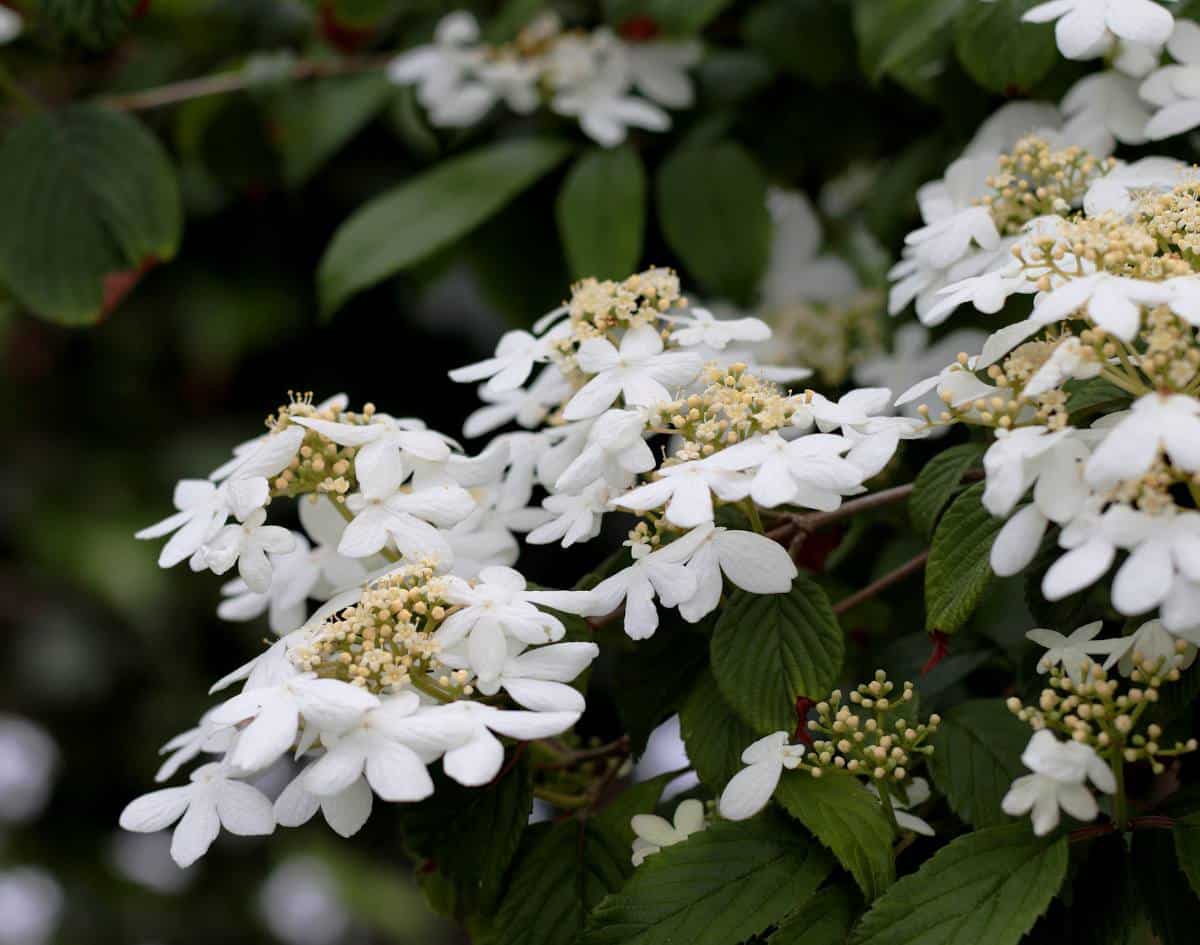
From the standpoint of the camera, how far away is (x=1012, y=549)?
0.54 metres

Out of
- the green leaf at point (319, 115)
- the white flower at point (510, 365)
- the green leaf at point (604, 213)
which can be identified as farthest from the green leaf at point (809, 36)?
the white flower at point (510, 365)

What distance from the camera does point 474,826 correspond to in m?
0.67

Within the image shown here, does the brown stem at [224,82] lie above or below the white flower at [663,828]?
above

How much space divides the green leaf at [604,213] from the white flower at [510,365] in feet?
0.74

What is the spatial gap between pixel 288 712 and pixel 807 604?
0.25 metres

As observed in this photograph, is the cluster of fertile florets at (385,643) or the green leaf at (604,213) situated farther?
the green leaf at (604,213)

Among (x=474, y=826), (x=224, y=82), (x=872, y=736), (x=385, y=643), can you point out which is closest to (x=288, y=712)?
(x=385, y=643)

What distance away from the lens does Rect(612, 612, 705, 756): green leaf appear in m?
0.68

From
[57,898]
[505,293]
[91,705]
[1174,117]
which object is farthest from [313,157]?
[57,898]

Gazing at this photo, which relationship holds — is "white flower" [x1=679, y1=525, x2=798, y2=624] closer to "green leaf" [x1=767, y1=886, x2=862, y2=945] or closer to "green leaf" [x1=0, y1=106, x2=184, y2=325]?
"green leaf" [x1=767, y1=886, x2=862, y2=945]

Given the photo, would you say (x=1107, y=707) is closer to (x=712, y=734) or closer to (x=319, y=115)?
(x=712, y=734)

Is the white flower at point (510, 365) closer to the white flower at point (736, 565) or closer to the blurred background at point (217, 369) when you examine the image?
the white flower at point (736, 565)

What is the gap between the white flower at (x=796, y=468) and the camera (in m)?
0.57

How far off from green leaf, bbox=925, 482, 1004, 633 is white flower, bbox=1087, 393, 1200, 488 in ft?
0.35
